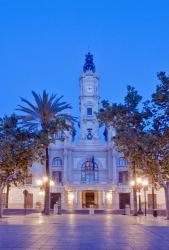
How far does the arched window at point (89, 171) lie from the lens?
70312 millimetres

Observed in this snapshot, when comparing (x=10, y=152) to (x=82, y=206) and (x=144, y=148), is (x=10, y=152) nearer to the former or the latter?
(x=144, y=148)

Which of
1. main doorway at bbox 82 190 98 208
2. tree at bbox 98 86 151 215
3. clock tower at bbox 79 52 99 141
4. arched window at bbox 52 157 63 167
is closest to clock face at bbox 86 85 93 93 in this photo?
clock tower at bbox 79 52 99 141

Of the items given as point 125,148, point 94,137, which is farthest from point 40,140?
point 94,137

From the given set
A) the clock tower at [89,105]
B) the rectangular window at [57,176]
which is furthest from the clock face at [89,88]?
the rectangular window at [57,176]

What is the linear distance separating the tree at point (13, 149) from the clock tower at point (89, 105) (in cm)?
4176

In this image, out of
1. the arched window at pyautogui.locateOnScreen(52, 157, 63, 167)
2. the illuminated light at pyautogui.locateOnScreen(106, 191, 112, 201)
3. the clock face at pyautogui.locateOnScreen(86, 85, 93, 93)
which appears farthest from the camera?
the clock face at pyautogui.locateOnScreen(86, 85, 93, 93)

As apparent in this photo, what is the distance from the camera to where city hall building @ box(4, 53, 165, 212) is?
2655 inches

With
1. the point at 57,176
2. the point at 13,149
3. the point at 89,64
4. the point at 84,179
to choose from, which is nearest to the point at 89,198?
the point at 84,179

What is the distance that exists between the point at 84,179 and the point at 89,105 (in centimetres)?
1612

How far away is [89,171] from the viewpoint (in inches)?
2781

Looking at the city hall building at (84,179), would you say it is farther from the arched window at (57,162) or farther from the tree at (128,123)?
the tree at (128,123)

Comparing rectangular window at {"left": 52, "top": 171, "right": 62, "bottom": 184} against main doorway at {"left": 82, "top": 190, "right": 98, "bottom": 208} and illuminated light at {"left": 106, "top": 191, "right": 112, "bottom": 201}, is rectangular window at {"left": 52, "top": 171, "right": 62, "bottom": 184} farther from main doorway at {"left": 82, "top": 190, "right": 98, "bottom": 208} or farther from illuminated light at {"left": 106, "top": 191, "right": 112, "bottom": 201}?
illuminated light at {"left": 106, "top": 191, "right": 112, "bottom": 201}

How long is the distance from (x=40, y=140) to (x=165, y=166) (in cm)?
1161

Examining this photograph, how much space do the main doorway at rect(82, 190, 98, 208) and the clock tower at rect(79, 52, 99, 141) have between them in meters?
11.2
